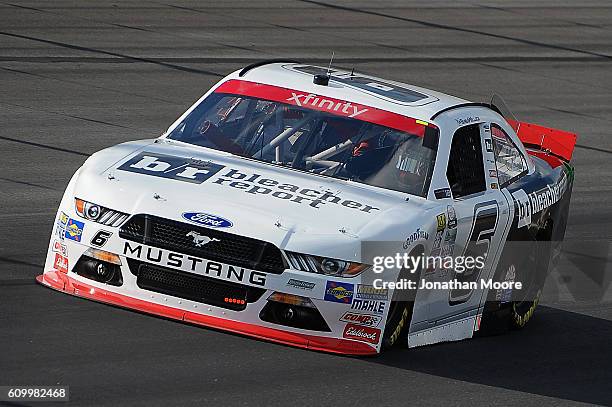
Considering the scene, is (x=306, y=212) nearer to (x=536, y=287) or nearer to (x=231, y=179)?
(x=231, y=179)

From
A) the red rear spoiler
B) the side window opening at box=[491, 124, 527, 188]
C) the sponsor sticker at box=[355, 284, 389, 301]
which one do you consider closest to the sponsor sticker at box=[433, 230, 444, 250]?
the sponsor sticker at box=[355, 284, 389, 301]

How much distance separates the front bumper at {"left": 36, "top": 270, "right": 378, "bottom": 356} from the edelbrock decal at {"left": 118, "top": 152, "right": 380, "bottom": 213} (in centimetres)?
74

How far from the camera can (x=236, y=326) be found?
22.9 feet

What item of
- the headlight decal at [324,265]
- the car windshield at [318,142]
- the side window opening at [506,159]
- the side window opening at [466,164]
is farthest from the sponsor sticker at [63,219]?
the side window opening at [506,159]

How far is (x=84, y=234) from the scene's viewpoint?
7.16 metres

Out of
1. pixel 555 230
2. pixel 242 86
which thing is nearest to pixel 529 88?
pixel 555 230

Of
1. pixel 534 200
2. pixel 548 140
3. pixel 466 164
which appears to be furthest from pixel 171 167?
pixel 548 140

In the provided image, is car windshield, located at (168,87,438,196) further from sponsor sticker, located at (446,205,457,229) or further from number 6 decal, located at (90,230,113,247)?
number 6 decal, located at (90,230,113,247)

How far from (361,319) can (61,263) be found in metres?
1.77

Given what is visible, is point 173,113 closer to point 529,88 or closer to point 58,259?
point 529,88

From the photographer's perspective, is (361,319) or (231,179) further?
(231,179)

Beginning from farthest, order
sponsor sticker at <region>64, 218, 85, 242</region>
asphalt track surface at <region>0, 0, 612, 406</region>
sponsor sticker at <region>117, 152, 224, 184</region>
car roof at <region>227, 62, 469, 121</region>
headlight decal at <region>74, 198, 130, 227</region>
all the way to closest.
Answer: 1. car roof at <region>227, 62, 469, 121</region>
2. sponsor sticker at <region>117, 152, 224, 184</region>
3. sponsor sticker at <region>64, 218, 85, 242</region>
4. headlight decal at <region>74, 198, 130, 227</region>
5. asphalt track surface at <region>0, 0, 612, 406</region>

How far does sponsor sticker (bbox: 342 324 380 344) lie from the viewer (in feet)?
23.1

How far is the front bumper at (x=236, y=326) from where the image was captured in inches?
275
